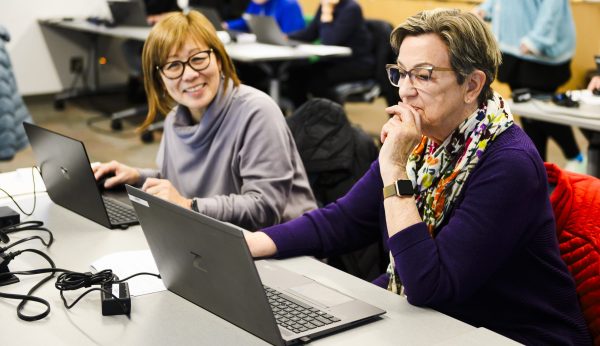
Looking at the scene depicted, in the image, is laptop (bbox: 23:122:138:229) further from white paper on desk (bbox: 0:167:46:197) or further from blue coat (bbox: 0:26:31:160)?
blue coat (bbox: 0:26:31:160)

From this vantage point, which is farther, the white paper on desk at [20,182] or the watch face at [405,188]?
the white paper on desk at [20,182]

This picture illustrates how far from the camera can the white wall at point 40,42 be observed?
6.64 meters

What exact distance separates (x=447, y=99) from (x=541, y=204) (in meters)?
0.28

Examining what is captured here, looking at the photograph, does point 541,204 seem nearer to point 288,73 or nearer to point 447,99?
point 447,99

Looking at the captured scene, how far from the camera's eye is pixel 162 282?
1.59 meters

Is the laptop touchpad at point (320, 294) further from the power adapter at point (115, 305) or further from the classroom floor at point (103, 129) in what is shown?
the classroom floor at point (103, 129)

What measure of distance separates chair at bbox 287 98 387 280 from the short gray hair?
35.9 inches

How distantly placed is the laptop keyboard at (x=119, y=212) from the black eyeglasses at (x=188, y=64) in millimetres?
388

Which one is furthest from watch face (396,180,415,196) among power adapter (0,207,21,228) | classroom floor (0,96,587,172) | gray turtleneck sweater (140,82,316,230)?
classroom floor (0,96,587,172)

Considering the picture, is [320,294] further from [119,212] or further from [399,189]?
[119,212]

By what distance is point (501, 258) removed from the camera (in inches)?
57.3

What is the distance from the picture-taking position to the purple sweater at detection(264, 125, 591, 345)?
1438mm

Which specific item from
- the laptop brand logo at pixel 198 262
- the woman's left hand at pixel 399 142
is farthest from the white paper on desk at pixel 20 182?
the woman's left hand at pixel 399 142

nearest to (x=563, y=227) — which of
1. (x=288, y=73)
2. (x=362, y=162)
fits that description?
(x=362, y=162)
